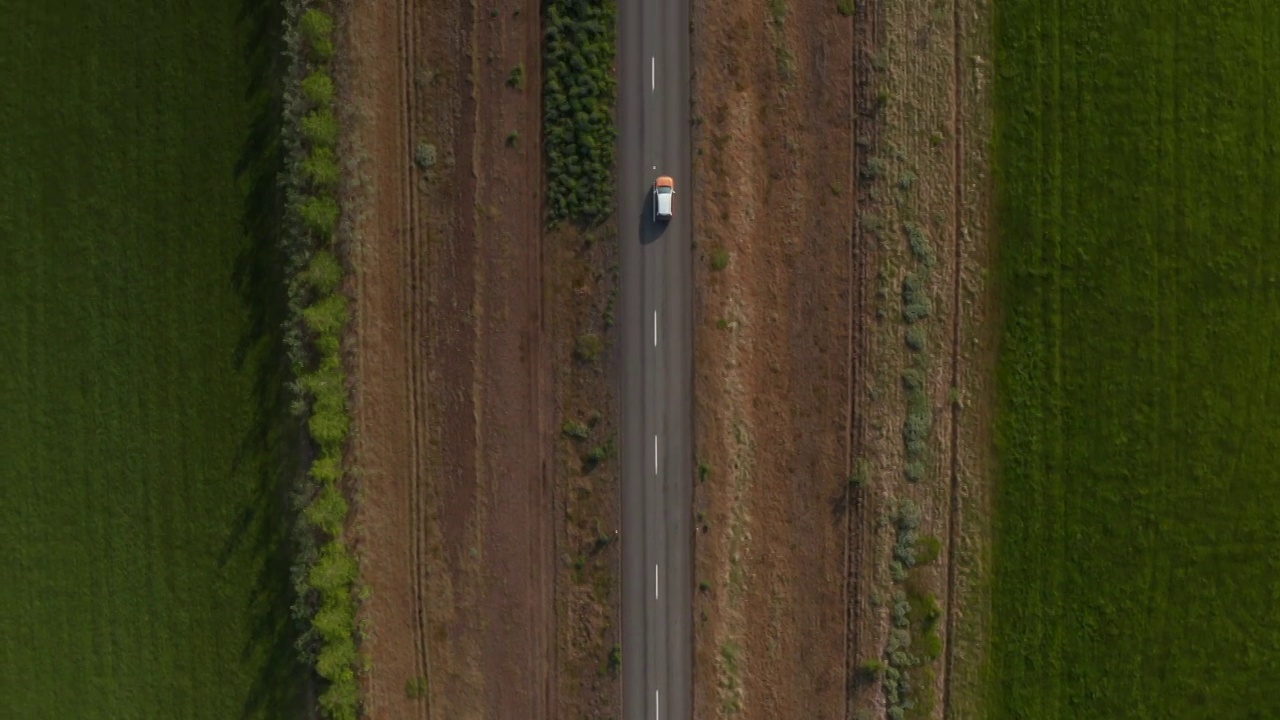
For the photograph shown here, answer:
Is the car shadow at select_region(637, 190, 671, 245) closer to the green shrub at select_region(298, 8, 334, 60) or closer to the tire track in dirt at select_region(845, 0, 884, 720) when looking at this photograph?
the tire track in dirt at select_region(845, 0, 884, 720)

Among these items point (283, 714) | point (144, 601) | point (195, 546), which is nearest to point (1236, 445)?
point (283, 714)

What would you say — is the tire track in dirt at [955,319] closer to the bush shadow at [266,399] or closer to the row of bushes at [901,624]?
the row of bushes at [901,624]

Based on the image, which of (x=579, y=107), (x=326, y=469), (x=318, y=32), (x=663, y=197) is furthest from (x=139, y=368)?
(x=663, y=197)

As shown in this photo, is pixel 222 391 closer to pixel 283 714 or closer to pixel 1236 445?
pixel 283 714

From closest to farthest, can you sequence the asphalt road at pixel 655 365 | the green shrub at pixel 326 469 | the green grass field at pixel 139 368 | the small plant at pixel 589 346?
1. the asphalt road at pixel 655 365
2. the green shrub at pixel 326 469
3. the small plant at pixel 589 346
4. the green grass field at pixel 139 368

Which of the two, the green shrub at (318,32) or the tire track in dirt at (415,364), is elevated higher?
the green shrub at (318,32)

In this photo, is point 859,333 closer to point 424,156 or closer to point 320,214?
point 424,156

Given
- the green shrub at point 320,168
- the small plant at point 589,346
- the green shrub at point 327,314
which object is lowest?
the small plant at point 589,346

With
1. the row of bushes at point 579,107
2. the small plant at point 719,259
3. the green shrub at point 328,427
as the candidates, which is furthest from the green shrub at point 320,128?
the small plant at point 719,259
